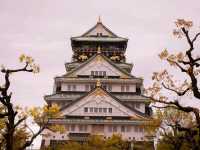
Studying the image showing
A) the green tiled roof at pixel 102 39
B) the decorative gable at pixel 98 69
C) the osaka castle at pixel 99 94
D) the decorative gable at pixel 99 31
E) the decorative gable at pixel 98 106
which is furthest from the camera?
the decorative gable at pixel 99 31

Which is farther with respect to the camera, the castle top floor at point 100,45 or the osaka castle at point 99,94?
the castle top floor at point 100,45

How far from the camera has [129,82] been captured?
7119 centimetres

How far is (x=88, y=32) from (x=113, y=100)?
1835 cm

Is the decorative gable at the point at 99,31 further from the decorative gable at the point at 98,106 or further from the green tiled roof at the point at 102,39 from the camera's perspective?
the decorative gable at the point at 98,106

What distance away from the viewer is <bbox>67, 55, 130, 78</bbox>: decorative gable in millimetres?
72500

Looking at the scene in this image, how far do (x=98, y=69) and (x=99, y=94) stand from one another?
26.2 feet

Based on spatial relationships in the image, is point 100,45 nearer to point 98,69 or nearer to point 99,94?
point 98,69

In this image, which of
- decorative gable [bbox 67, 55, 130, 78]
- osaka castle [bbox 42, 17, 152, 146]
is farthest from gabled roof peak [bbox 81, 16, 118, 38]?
decorative gable [bbox 67, 55, 130, 78]

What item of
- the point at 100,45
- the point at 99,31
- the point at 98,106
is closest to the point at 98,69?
the point at 100,45

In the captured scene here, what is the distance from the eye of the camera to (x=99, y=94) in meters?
66.3

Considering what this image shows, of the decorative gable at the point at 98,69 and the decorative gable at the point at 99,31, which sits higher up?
the decorative gable at the point at 99,31

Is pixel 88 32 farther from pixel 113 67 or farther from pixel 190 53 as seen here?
pixel 190 53

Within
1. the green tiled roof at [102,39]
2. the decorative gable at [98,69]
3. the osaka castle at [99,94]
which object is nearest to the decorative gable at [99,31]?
the osaka castle at [99,94]

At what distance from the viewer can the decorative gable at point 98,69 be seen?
72.5 meters
